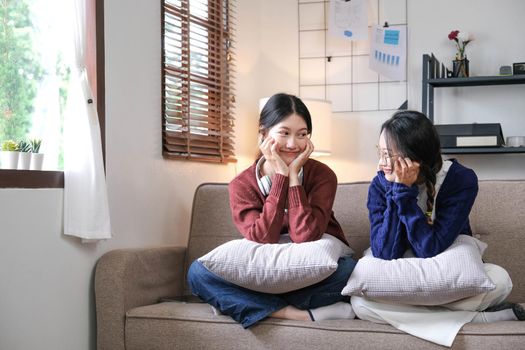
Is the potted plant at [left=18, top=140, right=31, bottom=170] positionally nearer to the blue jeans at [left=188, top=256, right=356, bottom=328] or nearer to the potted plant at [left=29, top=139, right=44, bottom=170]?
the potted plant at [left=29, top=139, right=44, bottom=170]

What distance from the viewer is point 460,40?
3592mm

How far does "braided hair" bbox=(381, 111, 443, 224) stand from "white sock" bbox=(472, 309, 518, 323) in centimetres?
31

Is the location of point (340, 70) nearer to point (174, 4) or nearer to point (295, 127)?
point (174, 4)

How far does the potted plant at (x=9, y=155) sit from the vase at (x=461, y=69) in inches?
88.4

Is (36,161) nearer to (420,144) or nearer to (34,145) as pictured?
(34,145)

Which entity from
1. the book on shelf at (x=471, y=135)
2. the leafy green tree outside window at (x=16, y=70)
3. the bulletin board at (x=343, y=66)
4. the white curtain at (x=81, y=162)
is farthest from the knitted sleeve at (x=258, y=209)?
the bulletin board at (x=343, y=66)

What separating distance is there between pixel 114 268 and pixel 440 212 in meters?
1.07

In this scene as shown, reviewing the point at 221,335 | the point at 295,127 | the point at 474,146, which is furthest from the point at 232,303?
the point at 474,146

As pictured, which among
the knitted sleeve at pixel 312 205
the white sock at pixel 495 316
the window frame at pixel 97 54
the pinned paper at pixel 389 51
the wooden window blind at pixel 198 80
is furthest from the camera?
the pinned paper at pixel 389 51

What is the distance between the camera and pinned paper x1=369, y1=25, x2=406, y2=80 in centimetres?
371

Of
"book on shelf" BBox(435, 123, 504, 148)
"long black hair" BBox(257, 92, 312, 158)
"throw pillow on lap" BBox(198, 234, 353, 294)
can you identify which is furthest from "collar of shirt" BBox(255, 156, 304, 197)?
"book on shelf" BBox(435, 123, 504, 148)

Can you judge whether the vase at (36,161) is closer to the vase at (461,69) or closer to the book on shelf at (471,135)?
the book on shelf at (471,135)

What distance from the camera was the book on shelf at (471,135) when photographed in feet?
10.9

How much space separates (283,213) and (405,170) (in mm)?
422
